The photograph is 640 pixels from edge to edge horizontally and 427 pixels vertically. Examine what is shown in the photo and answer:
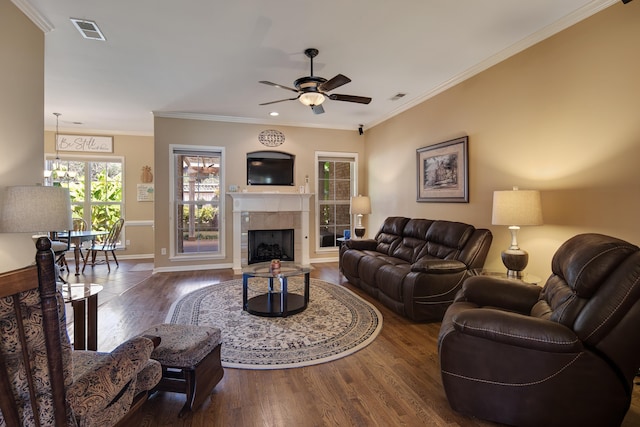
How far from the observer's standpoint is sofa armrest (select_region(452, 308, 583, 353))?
5.37 ft

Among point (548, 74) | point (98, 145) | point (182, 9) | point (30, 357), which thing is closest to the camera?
point (30, 357)

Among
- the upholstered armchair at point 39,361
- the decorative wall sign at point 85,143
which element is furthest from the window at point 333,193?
the upholstered armchair at point 39,361

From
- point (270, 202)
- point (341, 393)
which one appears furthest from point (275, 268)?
point (270, 202)

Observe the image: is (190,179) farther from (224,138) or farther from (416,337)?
(416,337)

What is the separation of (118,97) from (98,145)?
2928 mm

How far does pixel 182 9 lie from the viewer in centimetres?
264

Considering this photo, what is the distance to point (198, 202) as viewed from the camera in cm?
607

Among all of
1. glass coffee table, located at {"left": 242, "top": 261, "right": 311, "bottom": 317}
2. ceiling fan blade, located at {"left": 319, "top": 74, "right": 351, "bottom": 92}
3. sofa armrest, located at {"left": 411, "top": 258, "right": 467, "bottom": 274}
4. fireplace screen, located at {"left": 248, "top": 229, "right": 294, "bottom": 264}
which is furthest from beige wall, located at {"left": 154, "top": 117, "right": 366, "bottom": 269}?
sofa armrest, located at {"left": 411, "top": 258, "right": 467, "bottom": 274}

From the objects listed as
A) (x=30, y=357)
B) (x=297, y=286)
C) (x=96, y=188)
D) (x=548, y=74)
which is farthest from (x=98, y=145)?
(x=548, y=74)

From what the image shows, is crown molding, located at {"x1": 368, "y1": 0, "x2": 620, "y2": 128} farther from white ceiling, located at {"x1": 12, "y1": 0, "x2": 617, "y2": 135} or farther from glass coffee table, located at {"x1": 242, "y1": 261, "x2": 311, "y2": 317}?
glass coffee table, located at {"x1": 242, "y1": 261, "x2": 311, "y2": 317}

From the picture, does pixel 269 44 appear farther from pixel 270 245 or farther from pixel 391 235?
pixel 270 245

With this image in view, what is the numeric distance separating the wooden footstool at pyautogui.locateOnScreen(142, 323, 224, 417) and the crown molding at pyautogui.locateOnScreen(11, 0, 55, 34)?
9.16 ft

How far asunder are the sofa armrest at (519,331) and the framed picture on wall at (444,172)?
247 cm

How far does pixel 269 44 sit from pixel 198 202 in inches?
146
